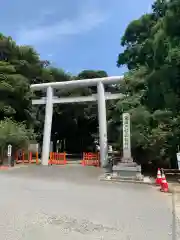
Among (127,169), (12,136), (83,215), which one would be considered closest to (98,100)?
(12,136)

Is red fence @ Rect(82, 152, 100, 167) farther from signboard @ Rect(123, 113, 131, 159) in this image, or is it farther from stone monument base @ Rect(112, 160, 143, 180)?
stone monument base @ Rect(112, 160, 143, 180)

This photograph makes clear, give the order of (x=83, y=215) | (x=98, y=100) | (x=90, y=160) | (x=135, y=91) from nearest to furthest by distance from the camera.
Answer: (x=83, y=215)
(x=135, y=91)
(x=90, y=160)
(x=98, y=100)

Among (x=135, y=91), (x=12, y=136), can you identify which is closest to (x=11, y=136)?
(x=12, y=136)

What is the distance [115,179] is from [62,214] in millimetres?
6956

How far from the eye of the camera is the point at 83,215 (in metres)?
6.25

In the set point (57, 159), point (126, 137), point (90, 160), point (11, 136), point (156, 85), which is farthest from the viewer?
point (57, 159)

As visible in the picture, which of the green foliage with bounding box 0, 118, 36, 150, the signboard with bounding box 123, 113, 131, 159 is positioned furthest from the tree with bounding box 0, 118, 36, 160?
the signboard with bounding box 123, 113, 131, 159

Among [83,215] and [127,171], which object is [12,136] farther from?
[83,215]

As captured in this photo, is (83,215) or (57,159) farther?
(57,159)

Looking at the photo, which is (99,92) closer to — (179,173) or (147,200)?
(179,173)

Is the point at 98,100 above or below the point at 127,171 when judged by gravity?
above

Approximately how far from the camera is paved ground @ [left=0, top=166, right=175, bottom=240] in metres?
4.93

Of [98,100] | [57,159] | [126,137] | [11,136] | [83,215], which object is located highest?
[98,100]

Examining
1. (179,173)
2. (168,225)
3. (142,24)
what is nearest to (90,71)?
(142,24)
